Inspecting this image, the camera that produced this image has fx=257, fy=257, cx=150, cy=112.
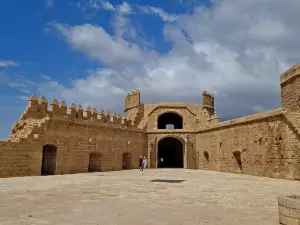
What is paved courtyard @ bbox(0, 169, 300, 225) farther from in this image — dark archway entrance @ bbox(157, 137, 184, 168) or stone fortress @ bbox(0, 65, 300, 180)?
dark archway entrance @ bbox(157, 137, 184, 168)

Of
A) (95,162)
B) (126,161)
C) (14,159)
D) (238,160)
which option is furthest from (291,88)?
(14,159)

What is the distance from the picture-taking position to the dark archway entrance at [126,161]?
23.7m

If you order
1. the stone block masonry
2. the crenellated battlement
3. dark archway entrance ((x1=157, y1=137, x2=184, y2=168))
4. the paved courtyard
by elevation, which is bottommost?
the paved courtyard

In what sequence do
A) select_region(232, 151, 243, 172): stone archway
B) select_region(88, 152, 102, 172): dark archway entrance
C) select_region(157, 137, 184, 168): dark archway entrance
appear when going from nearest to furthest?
1. select_region(232, 151, 243, 172): stone archway
2. select_region(88, 152, 102, 172): dark archway entrance
3. select_region(157, 137, 184, 168): dark archway entrance

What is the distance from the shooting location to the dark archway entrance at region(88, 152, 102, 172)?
20.5m

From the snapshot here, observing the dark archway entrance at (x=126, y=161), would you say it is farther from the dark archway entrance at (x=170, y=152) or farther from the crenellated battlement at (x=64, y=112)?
the dark archway entrance at (x=170, y=152)

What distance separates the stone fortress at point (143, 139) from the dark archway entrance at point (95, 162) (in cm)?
8

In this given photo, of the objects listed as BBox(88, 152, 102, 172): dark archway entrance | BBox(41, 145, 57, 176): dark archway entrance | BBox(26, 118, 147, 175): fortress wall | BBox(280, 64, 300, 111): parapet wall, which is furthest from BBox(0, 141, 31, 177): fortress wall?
BBox(280, 64, 300, 111): parapet wall

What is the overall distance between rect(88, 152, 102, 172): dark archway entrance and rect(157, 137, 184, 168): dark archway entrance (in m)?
12.0

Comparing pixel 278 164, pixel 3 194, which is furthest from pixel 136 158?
pixel 3 194

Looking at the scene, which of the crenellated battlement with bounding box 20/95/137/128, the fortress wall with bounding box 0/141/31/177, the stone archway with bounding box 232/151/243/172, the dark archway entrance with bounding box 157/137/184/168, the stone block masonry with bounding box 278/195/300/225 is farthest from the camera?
the dark archway entrance with bounding box 157/137/184/168

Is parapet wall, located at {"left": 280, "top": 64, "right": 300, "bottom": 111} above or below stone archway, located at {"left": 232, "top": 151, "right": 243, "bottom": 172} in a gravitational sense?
above

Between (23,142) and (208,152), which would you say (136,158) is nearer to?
(208,152)

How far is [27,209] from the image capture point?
6012 mm
